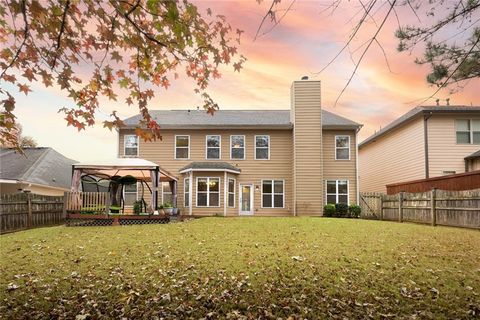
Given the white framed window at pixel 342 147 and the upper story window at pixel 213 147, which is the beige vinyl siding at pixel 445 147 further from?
the upper story window at pixel 213 147

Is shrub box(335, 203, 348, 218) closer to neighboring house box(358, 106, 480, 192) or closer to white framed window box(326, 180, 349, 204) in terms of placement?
white framed window box(326, 180, 349, 204)

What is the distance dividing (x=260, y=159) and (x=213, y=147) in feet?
10.1

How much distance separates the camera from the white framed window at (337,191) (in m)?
23.4

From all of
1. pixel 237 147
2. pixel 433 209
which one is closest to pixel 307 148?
pixel 237 147

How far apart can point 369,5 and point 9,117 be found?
4721mm

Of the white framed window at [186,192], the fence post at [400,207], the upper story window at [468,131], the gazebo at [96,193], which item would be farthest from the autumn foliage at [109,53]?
the upper story window at [468,131]

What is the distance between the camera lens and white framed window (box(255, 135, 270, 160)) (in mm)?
24119

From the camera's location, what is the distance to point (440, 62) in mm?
6230

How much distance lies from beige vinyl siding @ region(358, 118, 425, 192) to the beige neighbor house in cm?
311

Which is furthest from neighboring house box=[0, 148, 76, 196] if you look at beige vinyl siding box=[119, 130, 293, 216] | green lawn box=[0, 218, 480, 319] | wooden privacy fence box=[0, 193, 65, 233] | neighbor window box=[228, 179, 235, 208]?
green lawn box=[0, 218, 480, 319]

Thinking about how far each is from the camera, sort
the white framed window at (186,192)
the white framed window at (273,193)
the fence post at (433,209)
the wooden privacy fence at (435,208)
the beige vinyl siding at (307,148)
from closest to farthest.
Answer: the wooden privacy fence at (435,208) < the fence post at (433,209) < the beige vinyl siding at (307,148) < the white framed window at (186,192) < the white framed window at (273,193)

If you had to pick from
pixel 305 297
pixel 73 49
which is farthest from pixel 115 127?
pixel 305 297

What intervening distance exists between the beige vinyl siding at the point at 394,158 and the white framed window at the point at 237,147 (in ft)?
33.1

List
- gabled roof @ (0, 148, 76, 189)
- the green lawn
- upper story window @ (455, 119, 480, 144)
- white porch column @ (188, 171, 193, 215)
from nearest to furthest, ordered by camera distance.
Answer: the green lawn
upper story window @ (455, 119, 480, 144)
gabled roof @ (0, 148, 76, 189)
white porch column @ (188, 171, 193, 215)
